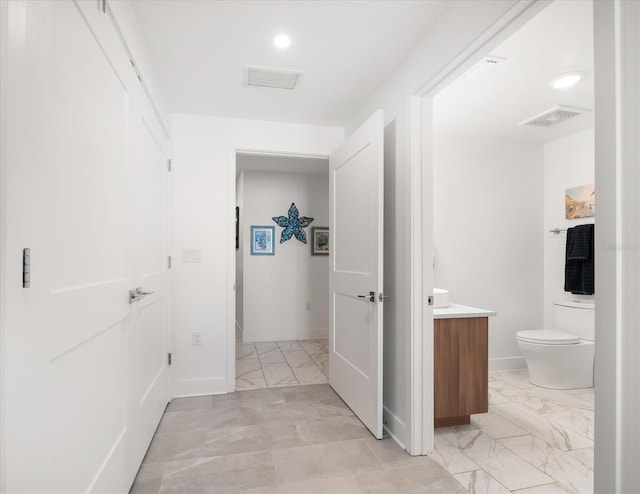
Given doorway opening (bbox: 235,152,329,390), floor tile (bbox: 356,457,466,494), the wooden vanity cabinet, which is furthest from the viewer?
doorway opening (bbox: 235,152,329,390)

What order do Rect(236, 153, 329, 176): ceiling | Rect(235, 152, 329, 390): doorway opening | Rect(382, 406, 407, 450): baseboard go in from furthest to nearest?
Rect(235, 152, 329, 390): doorway opening < Rect(236, 153, 329, 176): ceiling < Rect(382, 406, 407, 450): baseboard

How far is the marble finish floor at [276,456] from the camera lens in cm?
190

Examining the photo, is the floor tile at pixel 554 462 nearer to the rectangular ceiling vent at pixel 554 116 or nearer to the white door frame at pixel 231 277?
the white door frame at pixel 231 277

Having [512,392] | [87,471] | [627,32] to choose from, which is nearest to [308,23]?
[627,32]

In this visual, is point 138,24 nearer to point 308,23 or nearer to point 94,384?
point 308,23

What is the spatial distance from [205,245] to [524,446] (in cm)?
266

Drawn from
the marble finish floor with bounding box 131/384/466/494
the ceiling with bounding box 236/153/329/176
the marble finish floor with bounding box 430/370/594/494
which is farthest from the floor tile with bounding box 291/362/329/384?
the ceiling with bounding box 236/153/329/176

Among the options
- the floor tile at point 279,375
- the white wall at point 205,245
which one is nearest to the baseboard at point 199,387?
the white wall at point 205,245

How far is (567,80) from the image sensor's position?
259 cm

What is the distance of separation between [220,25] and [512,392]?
3.48 m

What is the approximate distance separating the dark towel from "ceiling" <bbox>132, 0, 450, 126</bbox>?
2.42 m

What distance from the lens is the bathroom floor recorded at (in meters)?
1.92

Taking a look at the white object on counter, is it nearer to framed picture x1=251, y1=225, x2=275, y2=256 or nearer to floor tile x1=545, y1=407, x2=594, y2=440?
floor tile x1=545, y1=407, x2=594, y2=440

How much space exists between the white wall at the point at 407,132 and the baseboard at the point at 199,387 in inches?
56.2
